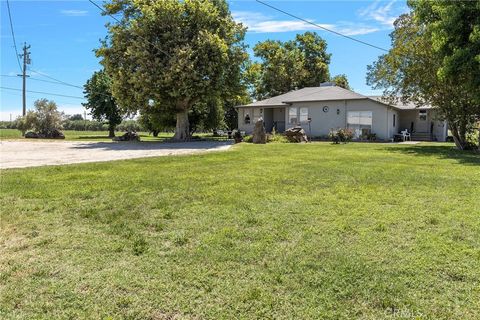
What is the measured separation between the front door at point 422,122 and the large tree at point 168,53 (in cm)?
1436

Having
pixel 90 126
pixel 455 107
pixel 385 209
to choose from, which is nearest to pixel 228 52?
pixel 455 107

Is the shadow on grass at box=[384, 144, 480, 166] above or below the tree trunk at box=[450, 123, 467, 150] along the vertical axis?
below

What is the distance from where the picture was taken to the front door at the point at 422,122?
87.4 feet

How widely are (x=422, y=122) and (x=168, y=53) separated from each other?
764 inches

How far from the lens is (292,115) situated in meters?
27.4

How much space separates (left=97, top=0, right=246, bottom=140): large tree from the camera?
65.0 feet

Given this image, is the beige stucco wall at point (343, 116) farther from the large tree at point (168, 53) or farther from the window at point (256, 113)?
the large tree at point (168, 53)

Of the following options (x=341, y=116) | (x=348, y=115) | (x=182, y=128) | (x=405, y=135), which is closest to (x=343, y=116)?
(x=341, y=116)

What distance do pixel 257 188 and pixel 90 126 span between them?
230ft

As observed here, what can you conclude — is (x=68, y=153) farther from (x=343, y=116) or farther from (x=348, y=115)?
(x=348, y=115)

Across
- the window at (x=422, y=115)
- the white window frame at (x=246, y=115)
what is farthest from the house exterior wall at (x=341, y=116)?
the white window frame at (x=246, y=115)

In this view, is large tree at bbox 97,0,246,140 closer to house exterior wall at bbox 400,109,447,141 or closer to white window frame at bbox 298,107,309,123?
white window frame at bbox 298,107,309,123

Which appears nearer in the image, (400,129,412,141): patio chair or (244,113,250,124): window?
(400,129,412,141): patio chair

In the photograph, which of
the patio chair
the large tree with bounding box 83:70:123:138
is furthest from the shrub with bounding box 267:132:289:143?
the large tree with bounding box 83:70:123:138
